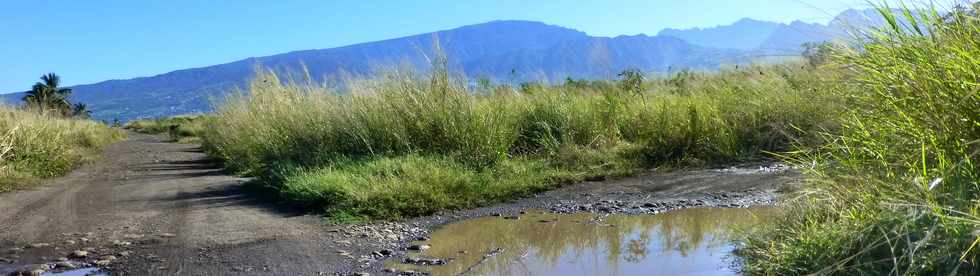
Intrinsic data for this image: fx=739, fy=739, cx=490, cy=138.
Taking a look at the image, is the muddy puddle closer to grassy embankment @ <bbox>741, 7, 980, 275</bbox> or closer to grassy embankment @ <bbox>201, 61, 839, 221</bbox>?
grassy embankment @ <bbox>741, 7, 980, 275</bbox>

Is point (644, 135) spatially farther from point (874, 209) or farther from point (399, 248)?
point (874, 209)

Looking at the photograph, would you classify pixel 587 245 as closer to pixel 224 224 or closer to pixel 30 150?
pixel 224 224

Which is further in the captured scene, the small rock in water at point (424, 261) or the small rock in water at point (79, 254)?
the small rock in water at point (79, 254)

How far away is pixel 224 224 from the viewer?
6.60 metres

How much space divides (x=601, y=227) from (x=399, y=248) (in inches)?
67.2

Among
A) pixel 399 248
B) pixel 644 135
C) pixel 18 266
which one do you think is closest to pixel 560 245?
pixel 399 248

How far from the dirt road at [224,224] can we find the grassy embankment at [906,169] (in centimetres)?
282

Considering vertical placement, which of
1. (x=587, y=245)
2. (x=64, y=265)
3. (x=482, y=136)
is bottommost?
(x=587, y=245)

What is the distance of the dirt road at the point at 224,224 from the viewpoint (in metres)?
5.20

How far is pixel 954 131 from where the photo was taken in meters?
3.10

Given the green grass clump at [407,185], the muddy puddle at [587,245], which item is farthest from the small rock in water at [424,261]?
the green grass clump at [407,185]

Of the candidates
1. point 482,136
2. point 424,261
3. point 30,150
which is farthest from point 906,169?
point 30,150

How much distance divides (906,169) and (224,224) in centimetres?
538

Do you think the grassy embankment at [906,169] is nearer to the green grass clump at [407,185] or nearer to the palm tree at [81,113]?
the green grass clump at [407,185]
